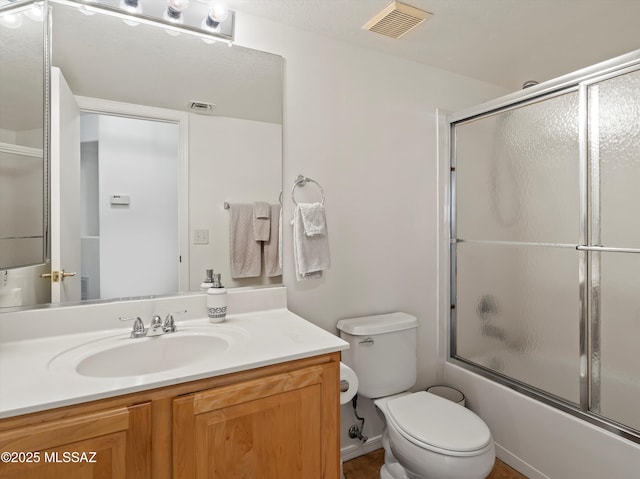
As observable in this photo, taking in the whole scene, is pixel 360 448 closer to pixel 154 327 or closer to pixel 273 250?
pixel 273 250

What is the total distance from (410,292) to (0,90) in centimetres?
195

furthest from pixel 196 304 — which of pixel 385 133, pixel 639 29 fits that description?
pixel 639 29

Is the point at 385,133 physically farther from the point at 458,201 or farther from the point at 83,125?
the point at 83,125

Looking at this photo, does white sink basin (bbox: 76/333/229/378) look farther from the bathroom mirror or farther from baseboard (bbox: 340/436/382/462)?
baseboard (bbox: 340/436/382/462)

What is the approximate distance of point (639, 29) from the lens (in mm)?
1742

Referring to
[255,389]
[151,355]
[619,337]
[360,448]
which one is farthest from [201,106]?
[619,337]

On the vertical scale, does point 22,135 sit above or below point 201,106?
below

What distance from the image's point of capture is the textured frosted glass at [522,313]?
163 cm

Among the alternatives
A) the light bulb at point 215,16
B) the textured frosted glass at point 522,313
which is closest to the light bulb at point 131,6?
the light bulb at point 215,16

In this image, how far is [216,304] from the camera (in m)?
1.37

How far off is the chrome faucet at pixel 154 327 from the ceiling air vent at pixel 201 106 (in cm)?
86

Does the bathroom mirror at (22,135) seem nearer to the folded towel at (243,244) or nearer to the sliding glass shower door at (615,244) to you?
the folded towel at (243,244)

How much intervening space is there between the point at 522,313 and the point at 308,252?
48.0 inches

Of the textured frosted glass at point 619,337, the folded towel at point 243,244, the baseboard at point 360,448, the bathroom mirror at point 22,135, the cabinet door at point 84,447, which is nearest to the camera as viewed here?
the cabinet door at point 84,447
